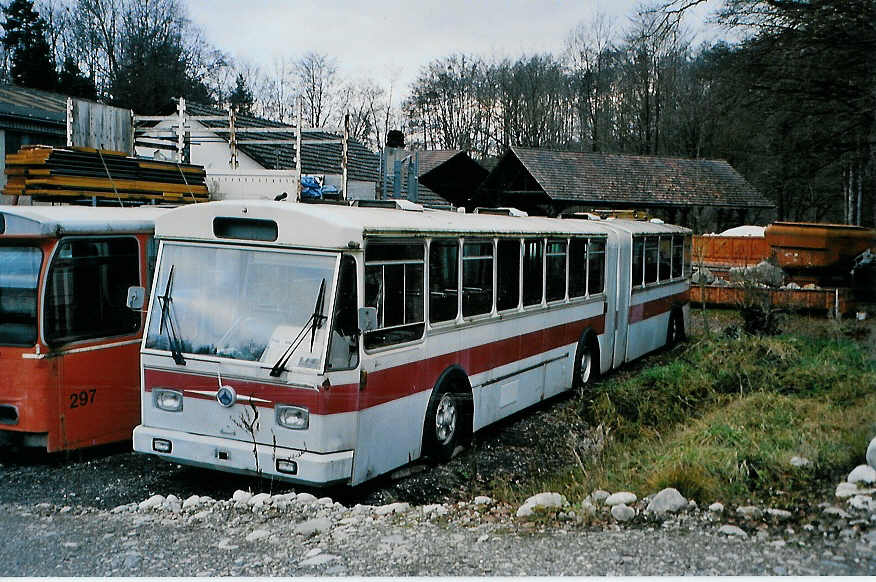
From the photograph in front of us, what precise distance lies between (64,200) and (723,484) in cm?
812

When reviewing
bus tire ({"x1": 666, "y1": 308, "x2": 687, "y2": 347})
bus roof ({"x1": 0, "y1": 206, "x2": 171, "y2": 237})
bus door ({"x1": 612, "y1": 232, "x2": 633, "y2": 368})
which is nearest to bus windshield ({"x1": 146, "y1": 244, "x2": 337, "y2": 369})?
bus roof ({"x1": 0, "y1": 206, "x2": 171, "y2": 237})

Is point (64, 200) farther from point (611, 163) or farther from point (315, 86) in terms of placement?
point (611, 163)

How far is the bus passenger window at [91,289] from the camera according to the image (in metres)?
7.38

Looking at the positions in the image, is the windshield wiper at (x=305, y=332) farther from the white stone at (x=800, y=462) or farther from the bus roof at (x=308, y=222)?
the white stone at (x=800, y=462)

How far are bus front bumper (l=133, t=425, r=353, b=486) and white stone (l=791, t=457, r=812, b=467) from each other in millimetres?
3193

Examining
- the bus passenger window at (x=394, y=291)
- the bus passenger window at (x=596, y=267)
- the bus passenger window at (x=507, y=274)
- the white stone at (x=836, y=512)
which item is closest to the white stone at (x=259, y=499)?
the bus passenger window at (x=394, y=291)

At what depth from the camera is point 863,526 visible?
16.8ft

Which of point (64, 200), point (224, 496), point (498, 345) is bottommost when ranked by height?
point (224, 496)

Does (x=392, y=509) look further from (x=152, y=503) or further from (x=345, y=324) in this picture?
(x=152, y=503)

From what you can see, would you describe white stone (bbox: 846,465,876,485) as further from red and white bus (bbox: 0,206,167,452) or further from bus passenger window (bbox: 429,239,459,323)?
red and white bus (bbox: 0,206,167,452)

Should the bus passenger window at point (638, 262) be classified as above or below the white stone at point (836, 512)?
above

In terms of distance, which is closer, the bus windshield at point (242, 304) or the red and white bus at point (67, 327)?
the bus windshield at point (242, 304)

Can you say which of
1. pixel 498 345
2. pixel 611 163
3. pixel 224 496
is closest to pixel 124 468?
pixel 224 496

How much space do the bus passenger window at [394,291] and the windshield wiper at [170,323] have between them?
1471 mm
